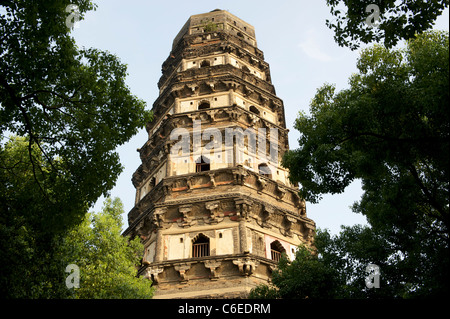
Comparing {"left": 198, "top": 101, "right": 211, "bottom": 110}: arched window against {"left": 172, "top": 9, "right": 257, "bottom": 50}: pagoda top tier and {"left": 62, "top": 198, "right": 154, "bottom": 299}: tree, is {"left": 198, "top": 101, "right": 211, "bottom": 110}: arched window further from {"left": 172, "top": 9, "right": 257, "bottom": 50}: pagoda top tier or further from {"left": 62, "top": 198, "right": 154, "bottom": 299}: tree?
{"left": 62, "top": 198, "right": 154, "bottom": 299}: tree

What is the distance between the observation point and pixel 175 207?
58.8 feet

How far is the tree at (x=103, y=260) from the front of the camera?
12.9 meters

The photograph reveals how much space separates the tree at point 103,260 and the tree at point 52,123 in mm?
1305

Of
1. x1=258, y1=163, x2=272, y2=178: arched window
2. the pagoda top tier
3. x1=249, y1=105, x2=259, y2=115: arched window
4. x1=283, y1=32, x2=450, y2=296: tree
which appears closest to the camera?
x1=283, y1=32, x2=450, y2=296: tree

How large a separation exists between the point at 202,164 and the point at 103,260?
6577 millimetres

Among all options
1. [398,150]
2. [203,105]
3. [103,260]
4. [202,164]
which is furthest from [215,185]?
[398,150]

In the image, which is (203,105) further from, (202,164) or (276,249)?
(276,249)

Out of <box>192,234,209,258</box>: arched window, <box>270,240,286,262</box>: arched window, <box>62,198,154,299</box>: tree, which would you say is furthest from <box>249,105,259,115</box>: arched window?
<box>62,198,154,299</box>: tree

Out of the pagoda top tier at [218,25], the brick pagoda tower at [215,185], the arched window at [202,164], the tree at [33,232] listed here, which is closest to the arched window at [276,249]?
the brick pagoda tower at [215,185]

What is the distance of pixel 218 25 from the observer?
28.2m

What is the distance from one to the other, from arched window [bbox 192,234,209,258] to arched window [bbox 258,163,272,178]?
4210 mm

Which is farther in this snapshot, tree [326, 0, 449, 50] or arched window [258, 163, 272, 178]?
arched window [258, 163, 272, 178]

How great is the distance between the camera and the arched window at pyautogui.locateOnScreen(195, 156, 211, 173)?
1945 centimetres
